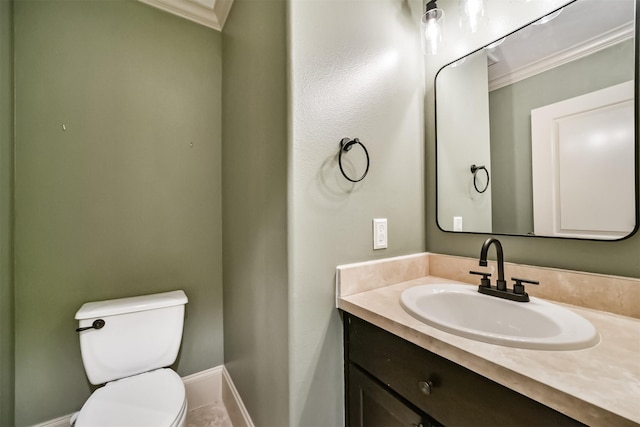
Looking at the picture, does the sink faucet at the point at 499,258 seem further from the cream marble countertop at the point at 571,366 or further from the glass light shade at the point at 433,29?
the glass light shade at the point at 433,29

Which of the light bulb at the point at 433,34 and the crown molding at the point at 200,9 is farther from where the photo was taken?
the crown molding at the point at 200,9

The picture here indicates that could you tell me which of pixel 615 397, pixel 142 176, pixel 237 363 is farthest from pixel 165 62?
pixel 615 397

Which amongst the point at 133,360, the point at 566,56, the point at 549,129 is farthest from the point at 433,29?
the point at 133,360

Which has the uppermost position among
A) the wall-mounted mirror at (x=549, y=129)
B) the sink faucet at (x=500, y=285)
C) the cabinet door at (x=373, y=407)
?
the wall-mounted mirror at (x=549, y=129)

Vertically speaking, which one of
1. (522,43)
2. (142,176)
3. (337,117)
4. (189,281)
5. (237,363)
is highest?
(522,43)

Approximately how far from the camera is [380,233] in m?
1.08

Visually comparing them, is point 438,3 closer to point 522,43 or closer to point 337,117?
point 522,43

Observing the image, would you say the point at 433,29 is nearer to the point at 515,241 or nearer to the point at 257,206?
the point at 515,241

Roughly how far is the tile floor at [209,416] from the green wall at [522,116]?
1.81m

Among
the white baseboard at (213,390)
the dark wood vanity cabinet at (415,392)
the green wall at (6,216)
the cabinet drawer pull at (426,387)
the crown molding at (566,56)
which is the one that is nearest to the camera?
the dark wood vanity cabinet at (415,392)

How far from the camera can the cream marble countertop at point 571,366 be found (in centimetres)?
41

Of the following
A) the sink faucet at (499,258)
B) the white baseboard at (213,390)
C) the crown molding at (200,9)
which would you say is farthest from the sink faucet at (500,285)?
the crown molding at (200,9)

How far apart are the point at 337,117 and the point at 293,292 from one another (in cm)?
67

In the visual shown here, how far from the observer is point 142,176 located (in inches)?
57.4
